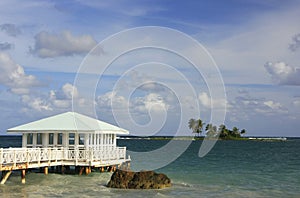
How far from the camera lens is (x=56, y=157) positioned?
30578 millimetres

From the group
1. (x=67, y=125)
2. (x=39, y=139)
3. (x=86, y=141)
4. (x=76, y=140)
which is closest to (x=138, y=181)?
(x=86, y=141)

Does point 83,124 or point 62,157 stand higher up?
point 83,124

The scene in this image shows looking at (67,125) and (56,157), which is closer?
(56,157)

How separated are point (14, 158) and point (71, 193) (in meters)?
4.26

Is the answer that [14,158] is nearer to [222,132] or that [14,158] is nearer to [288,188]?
[288,188]

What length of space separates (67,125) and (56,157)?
8.98 feet

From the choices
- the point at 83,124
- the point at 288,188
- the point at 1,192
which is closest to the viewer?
the point at 1,192

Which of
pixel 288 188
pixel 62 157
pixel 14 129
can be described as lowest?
pixel 288 188

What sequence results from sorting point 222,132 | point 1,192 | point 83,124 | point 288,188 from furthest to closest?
point 222,132 → point 83,124 → point 288,188 → point 1,192

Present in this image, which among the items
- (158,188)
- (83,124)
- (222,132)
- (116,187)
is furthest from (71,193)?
(222,132)

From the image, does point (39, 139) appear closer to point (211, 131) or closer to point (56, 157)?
point (56, 157)

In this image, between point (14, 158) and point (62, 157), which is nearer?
point (14, 158)

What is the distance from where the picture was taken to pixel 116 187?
1065 inches

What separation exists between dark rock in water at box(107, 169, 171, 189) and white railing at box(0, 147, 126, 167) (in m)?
4.54
